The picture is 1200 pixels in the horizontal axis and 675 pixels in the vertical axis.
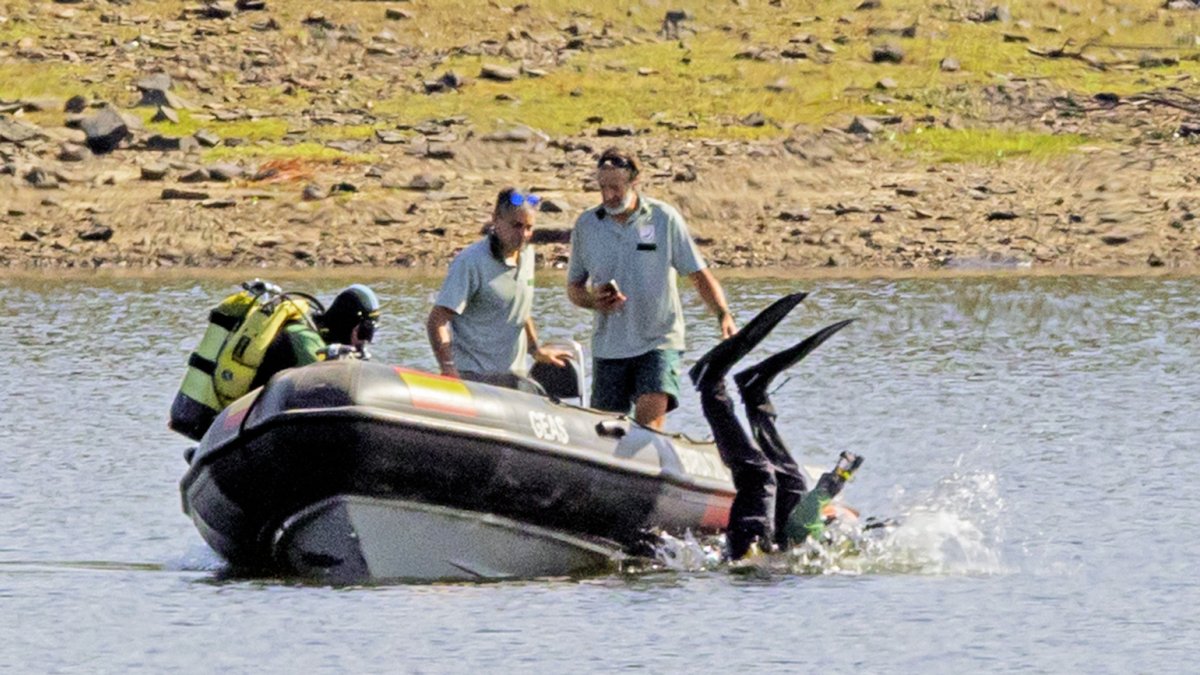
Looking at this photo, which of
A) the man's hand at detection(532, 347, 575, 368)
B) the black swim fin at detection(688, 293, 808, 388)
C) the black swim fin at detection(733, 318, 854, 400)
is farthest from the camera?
the man's hand at detection(532, 347, 575, 368)

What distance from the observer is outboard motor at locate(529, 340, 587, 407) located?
1333 cm

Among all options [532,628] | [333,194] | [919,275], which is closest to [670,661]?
[532,628]

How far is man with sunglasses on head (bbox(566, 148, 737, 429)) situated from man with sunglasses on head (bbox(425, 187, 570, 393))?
321 millimetres

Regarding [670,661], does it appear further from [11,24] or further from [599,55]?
[11,24]

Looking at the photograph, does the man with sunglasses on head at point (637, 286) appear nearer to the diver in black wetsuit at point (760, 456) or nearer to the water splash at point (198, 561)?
the diver in black wetsuit at point (760, 456)

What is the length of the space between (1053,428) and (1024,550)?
162 inches

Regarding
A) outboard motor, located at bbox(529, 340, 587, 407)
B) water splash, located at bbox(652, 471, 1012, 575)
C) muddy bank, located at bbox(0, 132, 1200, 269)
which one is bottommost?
muddy bank, located at bbox(0, 132, 1200, 269)

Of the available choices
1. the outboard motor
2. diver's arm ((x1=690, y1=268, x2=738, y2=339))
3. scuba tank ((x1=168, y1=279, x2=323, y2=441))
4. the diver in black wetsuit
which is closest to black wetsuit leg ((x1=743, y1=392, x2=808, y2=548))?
the diver in black wetsuit

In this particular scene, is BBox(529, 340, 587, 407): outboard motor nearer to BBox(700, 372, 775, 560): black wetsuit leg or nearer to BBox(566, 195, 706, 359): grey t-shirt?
BBox(566, 195, 706, 359): grey t-shirt

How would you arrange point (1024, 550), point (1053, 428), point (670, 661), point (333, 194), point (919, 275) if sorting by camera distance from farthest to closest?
point (333, 194) < point (919, 275) < point (1053, 428) < point (1024, 550) < point (670, 661)

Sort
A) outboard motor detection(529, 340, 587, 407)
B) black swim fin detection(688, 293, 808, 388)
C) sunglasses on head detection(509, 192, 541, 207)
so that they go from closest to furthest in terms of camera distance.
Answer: sunglasses on head detection(509, 192, 541, 207) < black swim fin detection(688, 293, 808, 388) < outboard motor detection(529, 340, 587, 407)

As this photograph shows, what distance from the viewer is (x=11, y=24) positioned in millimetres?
33938

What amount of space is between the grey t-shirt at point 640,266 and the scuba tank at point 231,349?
1.29 m

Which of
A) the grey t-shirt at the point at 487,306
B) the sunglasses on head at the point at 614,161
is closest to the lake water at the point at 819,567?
the grey t-shirt at the point at 487,306
